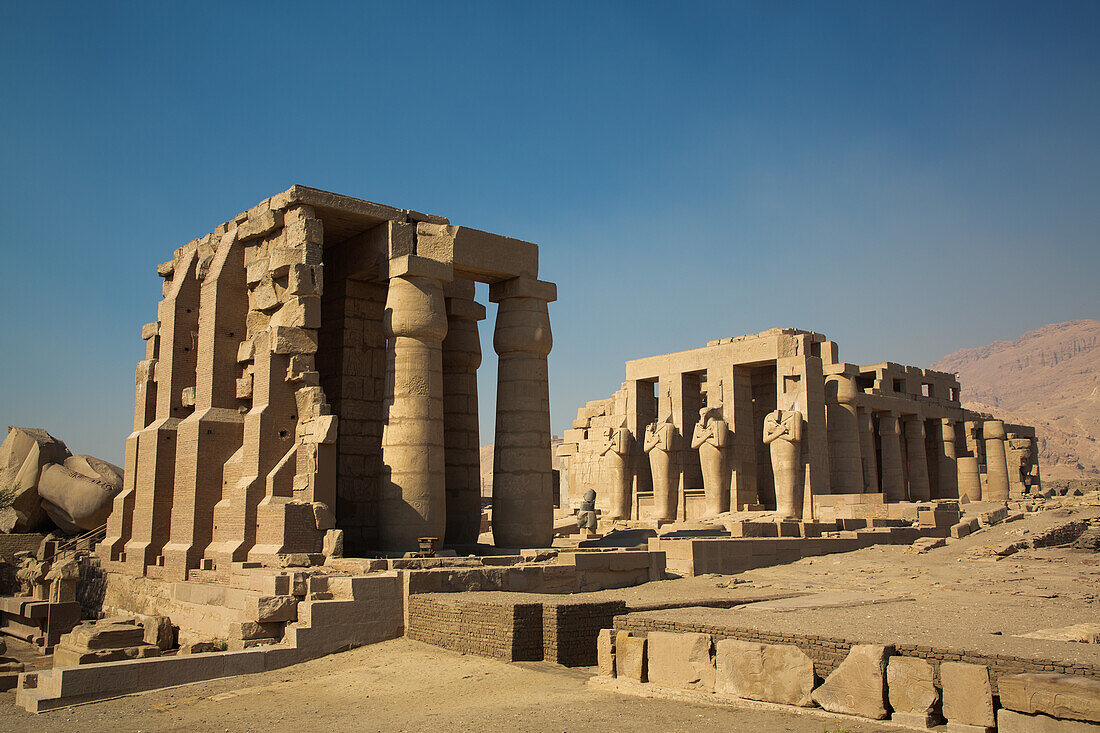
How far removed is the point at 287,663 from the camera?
1116cm

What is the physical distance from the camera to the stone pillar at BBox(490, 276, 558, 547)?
17875mm

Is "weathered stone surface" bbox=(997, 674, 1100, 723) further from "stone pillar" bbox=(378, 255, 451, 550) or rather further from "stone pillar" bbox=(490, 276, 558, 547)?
"stone pillar" bbox=(490, 276, 558, 547)

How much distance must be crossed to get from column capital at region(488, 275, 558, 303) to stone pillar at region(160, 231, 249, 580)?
4.95 meters

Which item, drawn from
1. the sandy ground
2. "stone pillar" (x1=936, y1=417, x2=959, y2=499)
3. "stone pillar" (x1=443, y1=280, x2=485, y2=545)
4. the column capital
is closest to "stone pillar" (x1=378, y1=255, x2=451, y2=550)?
the column capital

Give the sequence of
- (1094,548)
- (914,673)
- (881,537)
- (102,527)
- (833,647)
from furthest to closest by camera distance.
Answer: (102,527)
(881,537)
(1094,548)
(833,647)
(914,673)

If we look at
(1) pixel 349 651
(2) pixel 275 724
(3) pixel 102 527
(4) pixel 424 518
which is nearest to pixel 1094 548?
(4) pixel 424 518

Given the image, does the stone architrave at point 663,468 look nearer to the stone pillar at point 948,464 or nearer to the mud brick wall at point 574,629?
the stone pillar at point 948,464

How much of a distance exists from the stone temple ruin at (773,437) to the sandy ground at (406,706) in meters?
18.9

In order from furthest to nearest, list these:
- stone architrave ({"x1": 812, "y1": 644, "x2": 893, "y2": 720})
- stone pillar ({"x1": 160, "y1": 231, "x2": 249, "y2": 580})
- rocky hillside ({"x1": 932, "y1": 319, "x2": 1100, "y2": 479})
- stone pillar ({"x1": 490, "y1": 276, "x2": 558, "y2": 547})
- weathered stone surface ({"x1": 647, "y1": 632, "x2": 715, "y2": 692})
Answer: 1. rocky hillside ({"x1": 932, "y1": 319, "x2": 1100, "y2": 479})
2. stone pillar ({"x1": 490, "y1": 276, "x2": 558, "y2": 547})
3. stone pillar ({"x1": 160, "y1": 231, "x2": 249, "y2": 580})
4. weathered stone surface ({"x1": 647, "y1": 632, "x2": 715, "y2": 692})
5. stone architrave ({"x1": 812, "y1": 644, "x2": 893, "y2": 720})

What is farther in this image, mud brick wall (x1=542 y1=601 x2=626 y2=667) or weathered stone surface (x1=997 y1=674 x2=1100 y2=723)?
mud brick wall (x1=542 y1=601 x2=626 y2=667)

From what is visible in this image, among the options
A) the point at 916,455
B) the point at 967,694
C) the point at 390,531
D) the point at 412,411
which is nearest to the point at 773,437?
the point at 916,455

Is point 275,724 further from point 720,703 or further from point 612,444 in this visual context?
point 612,444

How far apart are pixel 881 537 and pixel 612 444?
11.1 m

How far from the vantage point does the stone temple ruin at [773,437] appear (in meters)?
29.2
